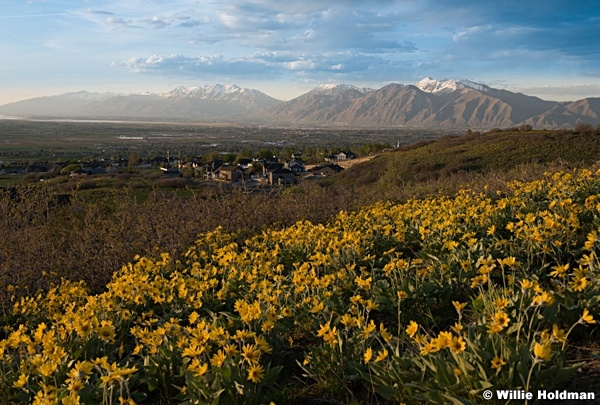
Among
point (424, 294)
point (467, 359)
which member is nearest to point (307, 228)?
point (424, 294)

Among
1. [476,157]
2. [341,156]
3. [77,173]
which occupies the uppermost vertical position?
[476,157]

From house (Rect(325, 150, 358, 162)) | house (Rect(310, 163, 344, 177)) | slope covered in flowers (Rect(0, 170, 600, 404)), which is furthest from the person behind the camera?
house (Rect(325, 150, 358, 162))

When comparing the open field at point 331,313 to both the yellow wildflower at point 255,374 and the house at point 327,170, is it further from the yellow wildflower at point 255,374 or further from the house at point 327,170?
the house at point 327,170

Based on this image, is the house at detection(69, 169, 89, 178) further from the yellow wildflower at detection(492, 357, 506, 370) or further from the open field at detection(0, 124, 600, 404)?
the yellow wildflower at detection(492, 357, 506, 370)

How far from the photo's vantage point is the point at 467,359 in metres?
2.84

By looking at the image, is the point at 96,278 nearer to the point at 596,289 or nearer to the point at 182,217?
the point at 182,217

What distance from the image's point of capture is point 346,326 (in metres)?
3.37

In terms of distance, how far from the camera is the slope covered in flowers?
2.84 metres

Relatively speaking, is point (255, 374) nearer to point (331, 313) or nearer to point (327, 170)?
point (331, 313)

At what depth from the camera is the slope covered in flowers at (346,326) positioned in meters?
2.84

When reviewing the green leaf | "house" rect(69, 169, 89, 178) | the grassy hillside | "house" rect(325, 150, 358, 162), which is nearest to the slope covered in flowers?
the green leaf

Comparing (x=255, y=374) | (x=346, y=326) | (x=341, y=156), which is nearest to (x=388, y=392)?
(x=346, y=326)

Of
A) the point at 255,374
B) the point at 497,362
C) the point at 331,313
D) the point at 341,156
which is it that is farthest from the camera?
the point at 341,156

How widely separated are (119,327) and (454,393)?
312 cm
